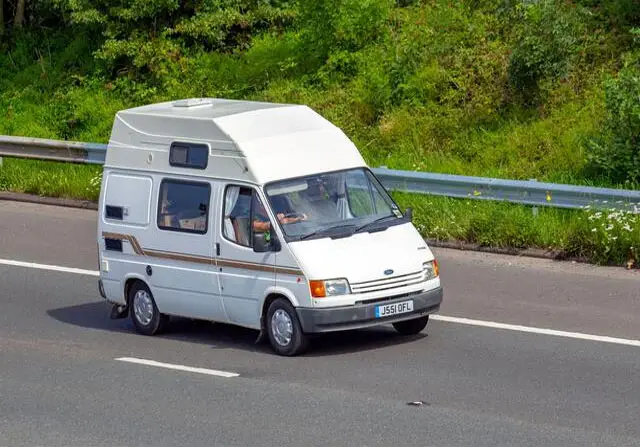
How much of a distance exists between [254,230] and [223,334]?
1.60 m

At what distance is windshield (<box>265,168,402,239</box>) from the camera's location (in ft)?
46.1

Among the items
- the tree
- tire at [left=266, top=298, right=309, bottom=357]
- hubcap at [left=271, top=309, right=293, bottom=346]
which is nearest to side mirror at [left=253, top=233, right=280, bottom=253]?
tire at [left=266, top=298, right=309, bottom=357]

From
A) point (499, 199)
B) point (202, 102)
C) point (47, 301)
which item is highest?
point (202, 102)

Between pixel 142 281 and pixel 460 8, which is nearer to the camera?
pixel 142 281

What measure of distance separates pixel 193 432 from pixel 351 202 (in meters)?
3.88

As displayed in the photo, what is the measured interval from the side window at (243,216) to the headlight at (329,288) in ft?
2.89

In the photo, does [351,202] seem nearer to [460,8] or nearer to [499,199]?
[499,199]

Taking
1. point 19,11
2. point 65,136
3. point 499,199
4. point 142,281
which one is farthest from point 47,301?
point 19,11

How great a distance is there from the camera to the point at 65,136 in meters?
25.9

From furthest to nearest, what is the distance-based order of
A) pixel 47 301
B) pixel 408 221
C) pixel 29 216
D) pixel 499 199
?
pixel 29 216 < pixel 499 199 < pixel 47 301 < pixel 408 221

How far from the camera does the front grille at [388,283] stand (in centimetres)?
1350

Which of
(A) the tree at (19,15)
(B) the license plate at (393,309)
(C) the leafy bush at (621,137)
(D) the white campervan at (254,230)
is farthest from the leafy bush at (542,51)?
(A) the tree at (19,15)

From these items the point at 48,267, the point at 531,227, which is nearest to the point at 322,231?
the point at 531,227

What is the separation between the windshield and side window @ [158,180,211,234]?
85cm
